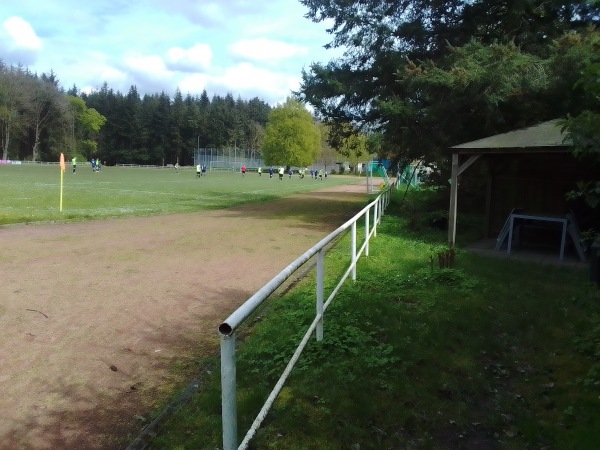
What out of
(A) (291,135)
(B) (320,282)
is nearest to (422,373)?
(B) (320,282)

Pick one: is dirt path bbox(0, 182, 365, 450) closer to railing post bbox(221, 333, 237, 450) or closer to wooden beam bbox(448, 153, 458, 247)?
railing post bbox(221, 333, 237, 450)

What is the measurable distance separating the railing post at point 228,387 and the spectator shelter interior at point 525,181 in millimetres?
8445

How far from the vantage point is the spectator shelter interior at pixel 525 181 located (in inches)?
390

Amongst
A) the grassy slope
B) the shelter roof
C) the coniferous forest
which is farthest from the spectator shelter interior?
the coniferous forest

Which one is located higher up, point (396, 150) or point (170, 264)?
point (396, 150)

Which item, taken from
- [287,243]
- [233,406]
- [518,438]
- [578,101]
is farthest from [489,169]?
[233,406]

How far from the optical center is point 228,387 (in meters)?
2.34

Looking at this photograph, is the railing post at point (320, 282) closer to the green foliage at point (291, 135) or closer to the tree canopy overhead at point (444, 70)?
the tree canopy overhead at point (444, 70)

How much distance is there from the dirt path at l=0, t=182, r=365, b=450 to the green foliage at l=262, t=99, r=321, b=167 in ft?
227

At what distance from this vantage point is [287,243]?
39.3 feet

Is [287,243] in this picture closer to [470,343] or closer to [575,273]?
[575,273]

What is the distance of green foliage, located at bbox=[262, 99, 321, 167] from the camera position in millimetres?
80938

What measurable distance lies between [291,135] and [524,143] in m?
73.1

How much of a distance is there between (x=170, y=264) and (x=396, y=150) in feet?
33.7
